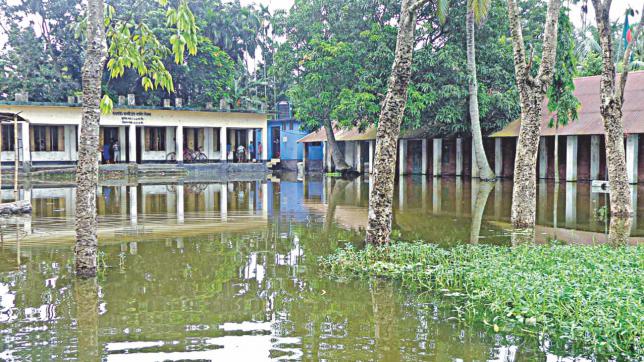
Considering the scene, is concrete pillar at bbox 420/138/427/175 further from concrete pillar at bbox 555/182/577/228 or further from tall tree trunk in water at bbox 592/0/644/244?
tall tree trunk in water at bbox 592/0/644/244

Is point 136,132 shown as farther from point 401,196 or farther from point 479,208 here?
point 479,208

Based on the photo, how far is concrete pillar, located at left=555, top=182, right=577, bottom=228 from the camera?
14312 mm

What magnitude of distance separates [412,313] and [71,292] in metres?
3.97

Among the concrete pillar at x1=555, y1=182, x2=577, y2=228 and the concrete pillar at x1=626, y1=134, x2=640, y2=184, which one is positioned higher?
the concrete pillar at x1=626, y1=134, x2=640, y2=184

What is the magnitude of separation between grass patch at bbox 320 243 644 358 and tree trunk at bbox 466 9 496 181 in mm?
19226

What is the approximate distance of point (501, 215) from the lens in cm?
1560

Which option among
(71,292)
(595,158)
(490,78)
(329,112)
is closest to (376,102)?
(329,112)

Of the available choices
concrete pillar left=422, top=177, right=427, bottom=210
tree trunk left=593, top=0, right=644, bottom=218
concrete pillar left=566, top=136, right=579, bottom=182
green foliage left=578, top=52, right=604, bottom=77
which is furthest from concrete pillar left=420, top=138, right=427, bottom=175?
tree trunk left=593, top=0, right=644, bottom=218

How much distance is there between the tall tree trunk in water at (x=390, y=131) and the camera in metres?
9.61

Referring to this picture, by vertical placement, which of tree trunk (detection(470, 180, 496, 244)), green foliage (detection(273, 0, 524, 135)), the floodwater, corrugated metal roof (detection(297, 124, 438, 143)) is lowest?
the floodwater

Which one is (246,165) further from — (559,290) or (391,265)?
(559,290)

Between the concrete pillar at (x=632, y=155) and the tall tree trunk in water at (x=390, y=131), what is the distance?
1737 centimetres

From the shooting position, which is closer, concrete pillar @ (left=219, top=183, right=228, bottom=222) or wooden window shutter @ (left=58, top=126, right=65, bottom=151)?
concrete pillar @ (left=219, top=183, right=228, bottom=222)

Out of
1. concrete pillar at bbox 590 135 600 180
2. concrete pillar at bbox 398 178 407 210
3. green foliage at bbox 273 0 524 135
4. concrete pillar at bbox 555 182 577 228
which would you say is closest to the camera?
concrete pillar at bbox 555 182 577 228
